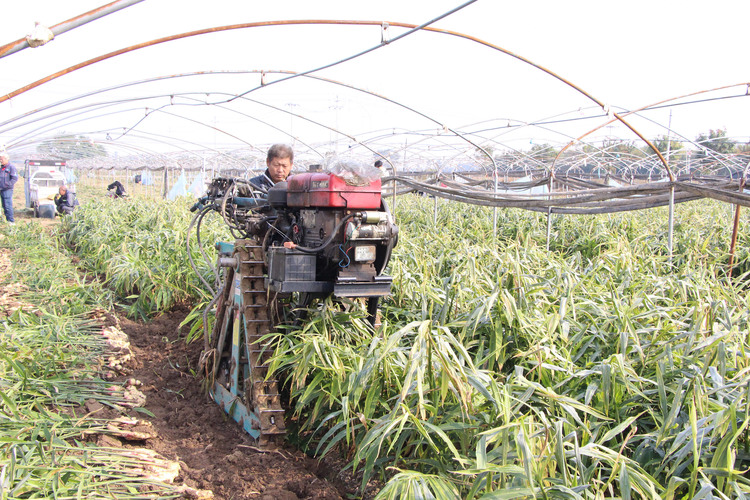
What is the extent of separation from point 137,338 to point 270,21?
3458mm

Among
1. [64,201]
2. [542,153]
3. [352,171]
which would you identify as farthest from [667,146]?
[352,171]

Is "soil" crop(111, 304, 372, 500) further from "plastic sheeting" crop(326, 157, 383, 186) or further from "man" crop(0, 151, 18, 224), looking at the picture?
"man" crop(0, 151, 18, 224)

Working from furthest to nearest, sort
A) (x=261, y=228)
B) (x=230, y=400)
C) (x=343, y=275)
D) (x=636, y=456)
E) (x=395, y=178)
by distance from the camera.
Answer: (x=395, y=178), (x=261, y=228), (x=230, y=400), (x=343, y=275), (x=636, y=456)

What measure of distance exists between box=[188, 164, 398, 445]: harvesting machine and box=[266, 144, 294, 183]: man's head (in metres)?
0.63

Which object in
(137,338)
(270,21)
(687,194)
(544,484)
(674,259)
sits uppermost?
(270,21)

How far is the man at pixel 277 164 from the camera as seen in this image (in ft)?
16.5

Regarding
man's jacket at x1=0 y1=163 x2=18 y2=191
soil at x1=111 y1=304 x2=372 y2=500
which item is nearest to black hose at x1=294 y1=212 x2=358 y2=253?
soil at x1=111 y1=304 x2=372 y2=500

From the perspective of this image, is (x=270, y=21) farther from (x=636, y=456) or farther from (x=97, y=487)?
(x=636, y=456)

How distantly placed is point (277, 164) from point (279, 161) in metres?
0.03

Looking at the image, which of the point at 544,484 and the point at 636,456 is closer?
the point at 544,484

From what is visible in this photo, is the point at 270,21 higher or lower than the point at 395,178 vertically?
higher

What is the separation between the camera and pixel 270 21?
3.76 metres

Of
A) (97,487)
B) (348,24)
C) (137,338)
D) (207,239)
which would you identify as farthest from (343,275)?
(207,239)

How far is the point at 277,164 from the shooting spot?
507cm
